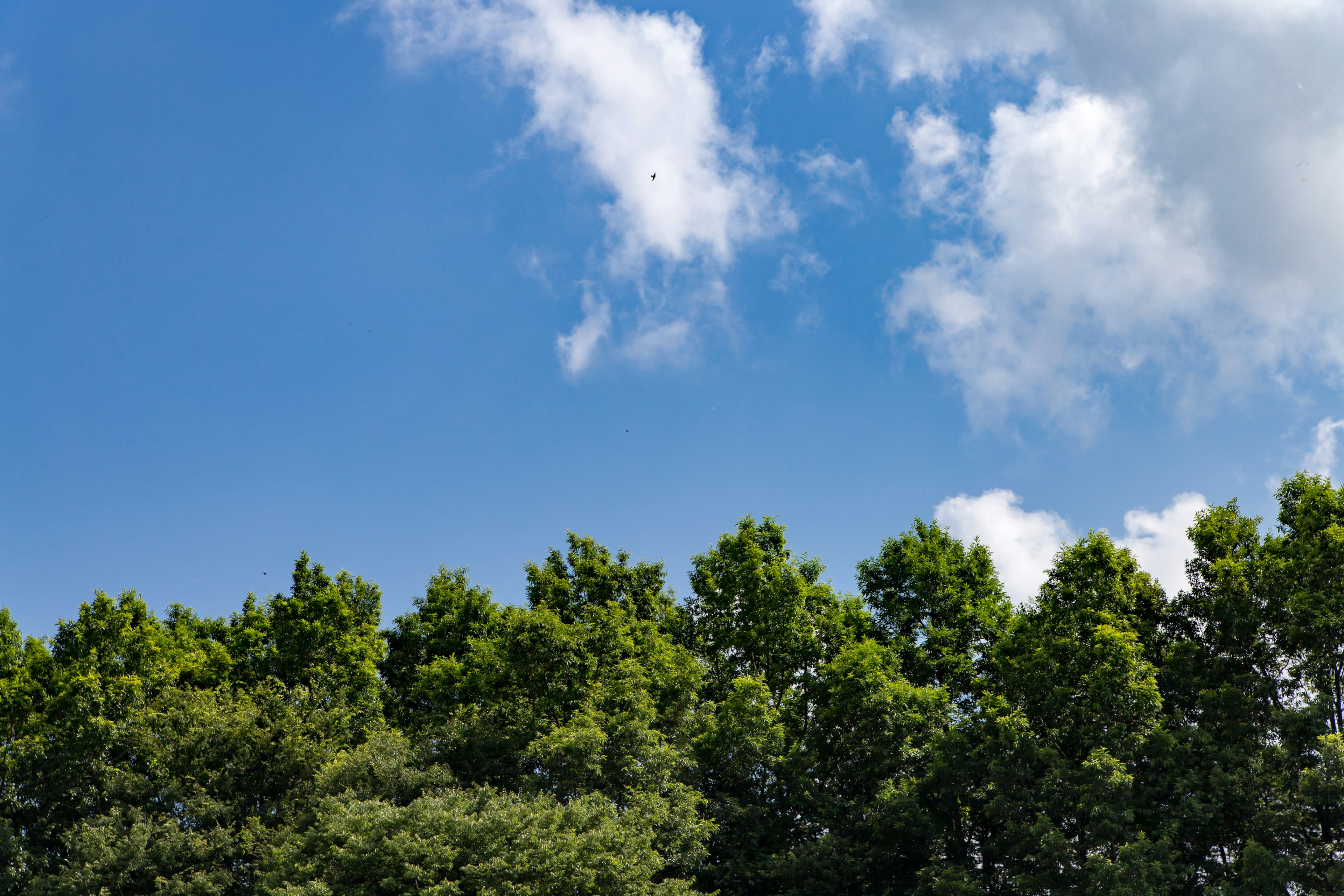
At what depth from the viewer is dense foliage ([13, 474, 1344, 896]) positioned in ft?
86.4

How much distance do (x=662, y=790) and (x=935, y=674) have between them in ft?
38.6

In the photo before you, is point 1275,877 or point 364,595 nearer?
point 1275,877

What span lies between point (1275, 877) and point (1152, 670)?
19.9ft

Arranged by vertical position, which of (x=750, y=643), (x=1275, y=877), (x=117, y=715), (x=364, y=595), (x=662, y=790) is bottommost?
(x=1275, y=877)

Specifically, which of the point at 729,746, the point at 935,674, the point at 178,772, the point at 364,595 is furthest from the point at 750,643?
the point at 178,772

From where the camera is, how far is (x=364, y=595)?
132 ft

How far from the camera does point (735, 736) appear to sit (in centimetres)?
3278

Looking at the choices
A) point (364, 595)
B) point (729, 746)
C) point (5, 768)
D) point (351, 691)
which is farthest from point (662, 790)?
point (5, 768)

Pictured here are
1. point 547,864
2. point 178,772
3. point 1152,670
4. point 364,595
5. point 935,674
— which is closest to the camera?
point 547,864

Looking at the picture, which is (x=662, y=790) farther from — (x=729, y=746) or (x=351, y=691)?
(x=351, y=691)

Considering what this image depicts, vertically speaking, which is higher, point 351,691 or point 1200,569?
point 1200,569

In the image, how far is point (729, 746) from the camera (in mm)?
33125

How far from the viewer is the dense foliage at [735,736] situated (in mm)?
26328

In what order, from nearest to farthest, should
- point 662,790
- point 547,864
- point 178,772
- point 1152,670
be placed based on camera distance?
point 547,864 → point 1152,670 → point 662,790 → point 178,772
